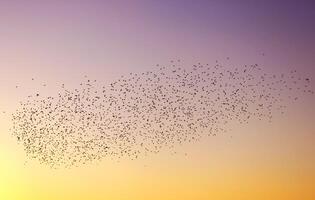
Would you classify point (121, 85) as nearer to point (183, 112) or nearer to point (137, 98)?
point (137, 98)

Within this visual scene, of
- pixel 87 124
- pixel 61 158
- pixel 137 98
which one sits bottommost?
pixel 61 158

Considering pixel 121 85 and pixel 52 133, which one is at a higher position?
pixel 121 85

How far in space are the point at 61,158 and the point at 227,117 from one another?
16.8 feet

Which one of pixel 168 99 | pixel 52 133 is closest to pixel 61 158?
pixel 52 133

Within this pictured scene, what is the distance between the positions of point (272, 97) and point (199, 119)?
2238 millimetres

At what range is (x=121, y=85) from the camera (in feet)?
47.9

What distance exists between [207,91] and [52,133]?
475 cm

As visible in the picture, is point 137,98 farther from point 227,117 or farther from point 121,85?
point 227,117

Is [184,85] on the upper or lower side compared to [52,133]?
upper

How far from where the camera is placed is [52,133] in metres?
14.7

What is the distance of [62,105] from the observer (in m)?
14.6

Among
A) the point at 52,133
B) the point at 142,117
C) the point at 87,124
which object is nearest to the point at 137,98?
the point at 142,117

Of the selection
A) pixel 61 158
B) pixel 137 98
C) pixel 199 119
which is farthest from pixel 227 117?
pixel 61 158

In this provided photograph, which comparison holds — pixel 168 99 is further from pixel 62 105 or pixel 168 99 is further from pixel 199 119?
pixel 62 105
